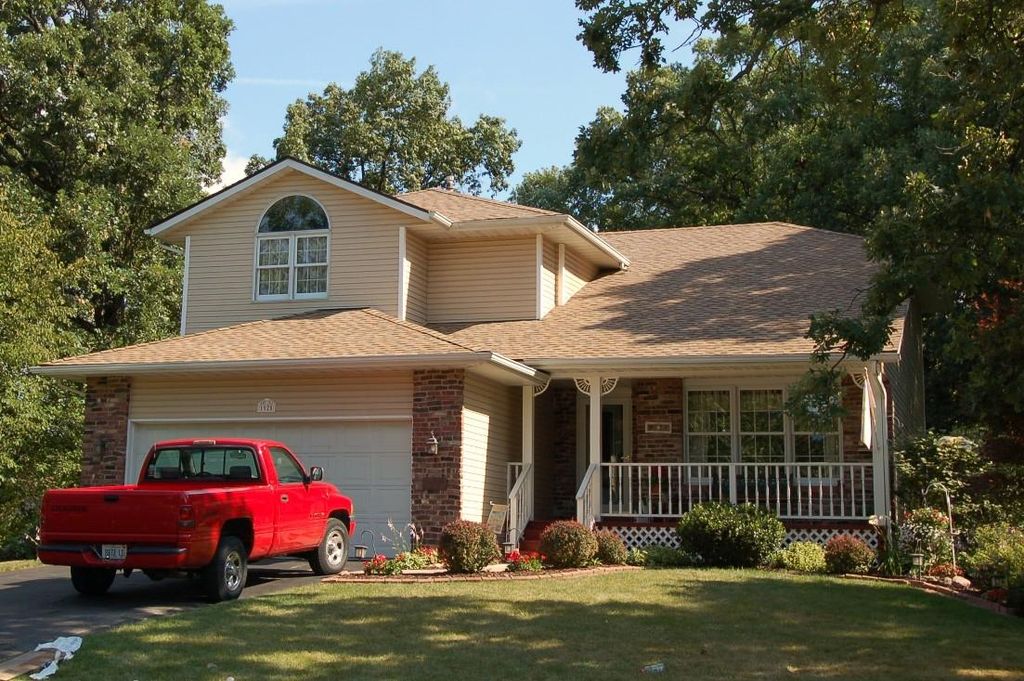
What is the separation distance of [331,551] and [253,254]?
27.6 feet

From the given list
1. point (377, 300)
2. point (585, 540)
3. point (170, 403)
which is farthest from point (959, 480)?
point (170, 403)

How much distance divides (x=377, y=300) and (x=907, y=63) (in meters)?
16.8

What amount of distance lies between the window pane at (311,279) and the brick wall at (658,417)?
20.2 ft

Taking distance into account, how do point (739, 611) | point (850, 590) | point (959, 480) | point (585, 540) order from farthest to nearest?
point (959, 480) < point (585, 540) < point (850, 590) < point (739, 611)

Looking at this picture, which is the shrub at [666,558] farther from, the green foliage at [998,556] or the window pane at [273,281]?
the window pane at [273,281]

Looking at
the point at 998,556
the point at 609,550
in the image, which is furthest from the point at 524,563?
the point at 998,556

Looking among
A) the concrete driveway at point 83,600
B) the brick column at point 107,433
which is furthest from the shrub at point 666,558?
the brick column at point 107,433

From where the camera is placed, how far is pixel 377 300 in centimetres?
2020

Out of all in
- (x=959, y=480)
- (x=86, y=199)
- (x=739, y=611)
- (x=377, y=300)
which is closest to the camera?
(x=739, y=611)

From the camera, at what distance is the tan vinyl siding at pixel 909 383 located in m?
18.5

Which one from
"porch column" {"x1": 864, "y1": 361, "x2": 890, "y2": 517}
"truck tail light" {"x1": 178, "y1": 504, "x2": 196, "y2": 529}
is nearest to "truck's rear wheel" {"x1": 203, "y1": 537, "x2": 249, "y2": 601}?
"truck tail light" {"x1": 178, "y1": 504, "x2": 196, "y2": 529}

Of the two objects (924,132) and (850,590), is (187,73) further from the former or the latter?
(850,590)

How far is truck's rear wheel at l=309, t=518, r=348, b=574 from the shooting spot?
1424 centimetres

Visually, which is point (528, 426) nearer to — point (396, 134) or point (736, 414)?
point (736, 414)
